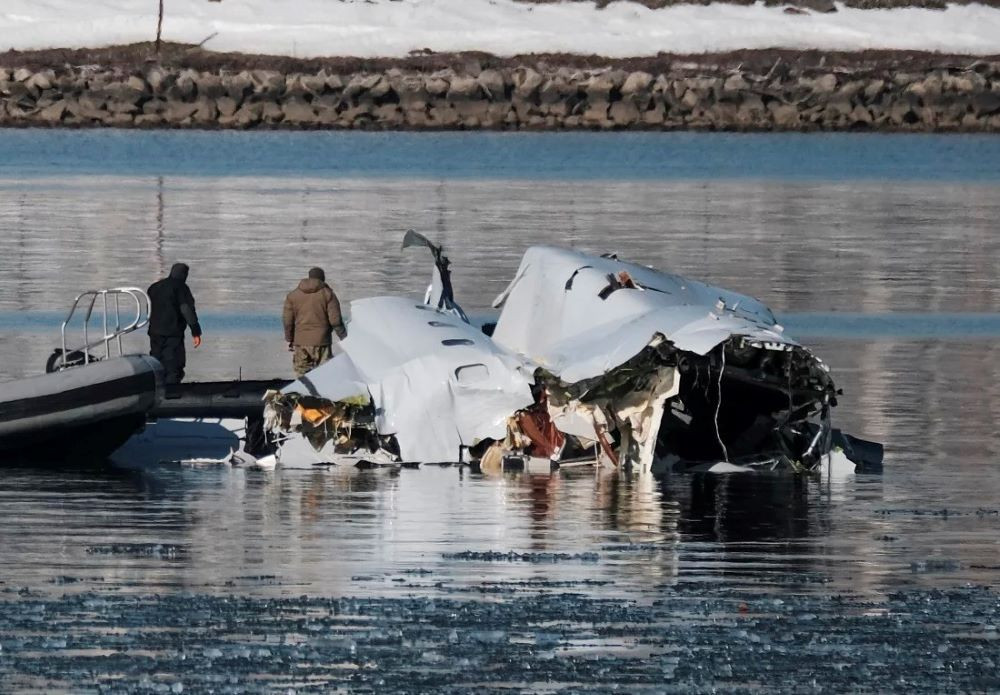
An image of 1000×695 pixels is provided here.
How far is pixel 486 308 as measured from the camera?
111 feet

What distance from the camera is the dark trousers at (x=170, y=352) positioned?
23.2 metres

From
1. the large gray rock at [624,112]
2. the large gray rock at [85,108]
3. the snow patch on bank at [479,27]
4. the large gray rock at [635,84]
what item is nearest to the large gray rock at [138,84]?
the large gray rock at [85,108]

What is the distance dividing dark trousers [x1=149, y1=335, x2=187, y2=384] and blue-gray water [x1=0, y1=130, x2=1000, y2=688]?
2.51 m

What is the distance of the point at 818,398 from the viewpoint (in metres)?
20.3

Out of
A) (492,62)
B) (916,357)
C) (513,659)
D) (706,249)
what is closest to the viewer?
(513,659)

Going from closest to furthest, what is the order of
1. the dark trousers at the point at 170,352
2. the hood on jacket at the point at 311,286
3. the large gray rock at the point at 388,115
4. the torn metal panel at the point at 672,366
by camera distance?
the torn metal panel at the point at 672,366 < the hood on jacket at the point at 311,286 < the dark trousers at the point at 170,352 < the large gray rock at the point at 388,115

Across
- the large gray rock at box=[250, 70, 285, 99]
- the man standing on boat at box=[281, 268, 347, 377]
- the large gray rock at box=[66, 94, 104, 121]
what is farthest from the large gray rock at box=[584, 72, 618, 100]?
the man standing on boat at box=[281, 268, 347, 377]

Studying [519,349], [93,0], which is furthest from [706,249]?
[93,0]

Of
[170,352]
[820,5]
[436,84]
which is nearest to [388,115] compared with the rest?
[436,84]

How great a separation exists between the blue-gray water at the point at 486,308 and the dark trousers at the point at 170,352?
2.51 metres

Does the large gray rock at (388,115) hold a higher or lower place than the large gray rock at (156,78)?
lower

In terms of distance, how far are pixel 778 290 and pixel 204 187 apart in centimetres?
3097

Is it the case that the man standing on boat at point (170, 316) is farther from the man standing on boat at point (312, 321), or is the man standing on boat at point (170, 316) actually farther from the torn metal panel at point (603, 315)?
the torn metal panel at point (603, 315)

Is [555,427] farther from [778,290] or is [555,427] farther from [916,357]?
[778,290]
